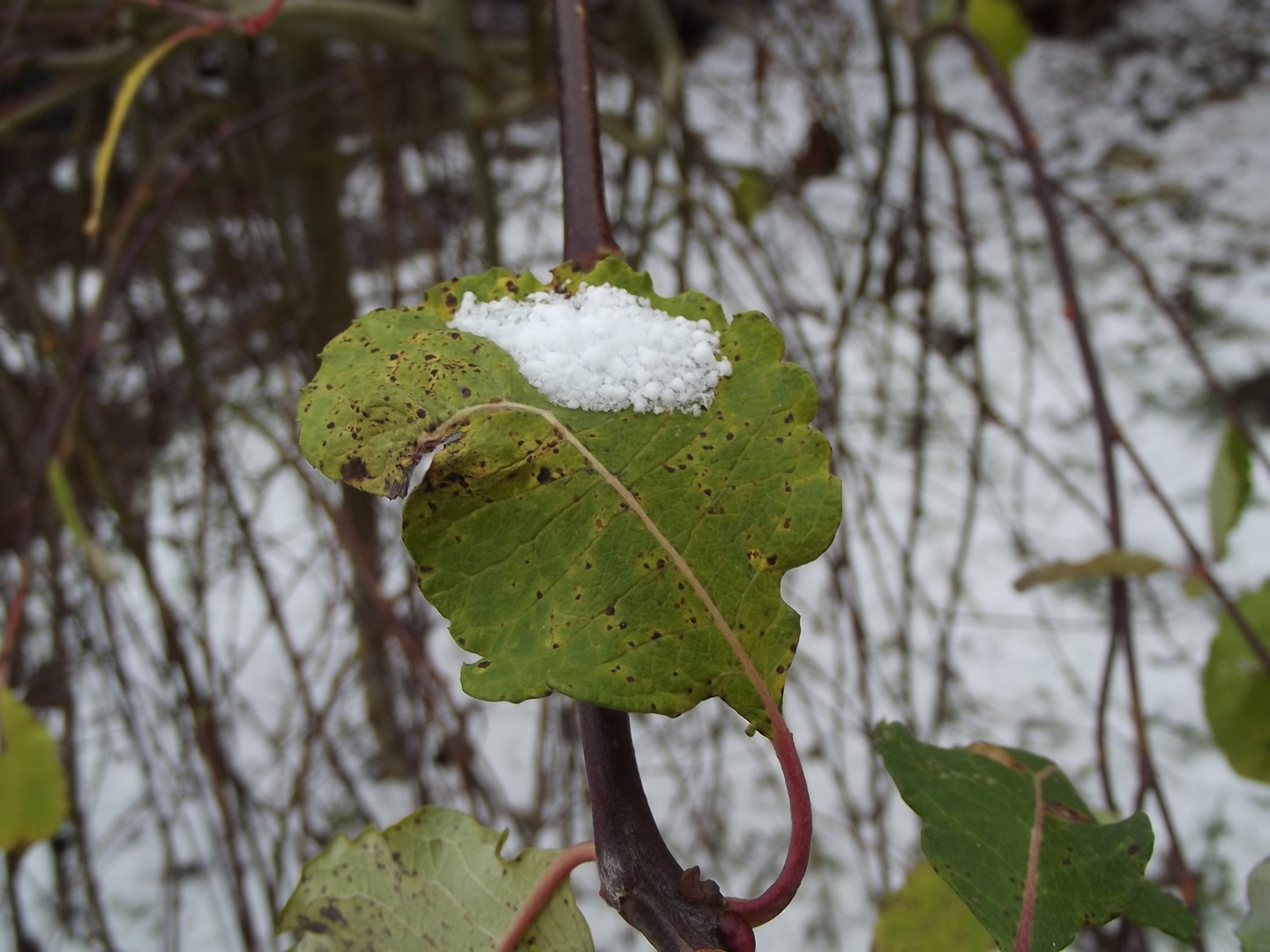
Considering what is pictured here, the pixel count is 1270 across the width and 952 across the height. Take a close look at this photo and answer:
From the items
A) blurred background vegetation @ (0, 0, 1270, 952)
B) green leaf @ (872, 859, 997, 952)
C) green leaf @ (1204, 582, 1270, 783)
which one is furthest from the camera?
blurred background vegetation @ (0, 0, 1270, 952)

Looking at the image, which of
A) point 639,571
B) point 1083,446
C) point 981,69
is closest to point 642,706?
point 639,571

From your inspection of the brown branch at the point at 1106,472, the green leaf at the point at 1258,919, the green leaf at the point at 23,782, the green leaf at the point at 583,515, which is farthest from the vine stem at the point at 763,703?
the green leaf at the point at 23,782

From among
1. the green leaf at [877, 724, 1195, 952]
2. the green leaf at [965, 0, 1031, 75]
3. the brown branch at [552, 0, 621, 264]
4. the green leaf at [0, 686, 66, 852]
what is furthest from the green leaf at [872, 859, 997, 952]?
the green leaf at [965, 0, 1031, 75]

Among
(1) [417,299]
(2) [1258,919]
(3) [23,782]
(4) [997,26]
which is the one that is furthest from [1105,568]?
(1) [417,299]

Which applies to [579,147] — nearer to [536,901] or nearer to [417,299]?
[536,901]

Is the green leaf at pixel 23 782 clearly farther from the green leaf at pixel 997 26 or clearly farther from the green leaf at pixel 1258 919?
the green leaf at pixel 997 26

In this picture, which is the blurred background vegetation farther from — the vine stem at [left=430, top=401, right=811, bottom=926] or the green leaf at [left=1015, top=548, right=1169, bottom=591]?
the vine stem at [left=430, top=401, right=811, bottom=926]
